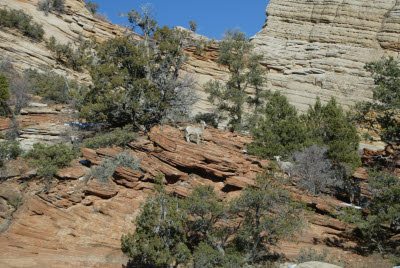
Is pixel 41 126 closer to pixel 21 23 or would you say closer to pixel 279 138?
pixel 279 138

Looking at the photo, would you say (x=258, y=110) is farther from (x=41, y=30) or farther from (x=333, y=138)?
(x=41, y=30)

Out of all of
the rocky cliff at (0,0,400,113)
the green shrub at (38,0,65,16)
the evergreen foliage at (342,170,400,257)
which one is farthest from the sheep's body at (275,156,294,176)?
the green shrub at (38,0,65,16)

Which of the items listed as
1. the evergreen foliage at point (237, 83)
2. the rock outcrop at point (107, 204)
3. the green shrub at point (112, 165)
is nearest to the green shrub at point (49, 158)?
the rock outcrop at point (107, 204)

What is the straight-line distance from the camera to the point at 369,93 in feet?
98.9

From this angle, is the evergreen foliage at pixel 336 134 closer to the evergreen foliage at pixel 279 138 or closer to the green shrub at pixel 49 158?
the evergreen foliage at pixel 279 138

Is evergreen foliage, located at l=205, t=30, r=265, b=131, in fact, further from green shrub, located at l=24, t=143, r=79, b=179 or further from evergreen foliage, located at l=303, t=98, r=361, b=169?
green shrub, located at l=24, t=143, r=79, b=179

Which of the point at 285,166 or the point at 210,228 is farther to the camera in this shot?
the point at 285,166

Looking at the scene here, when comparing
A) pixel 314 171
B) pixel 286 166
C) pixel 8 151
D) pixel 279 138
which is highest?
pixel 279 138

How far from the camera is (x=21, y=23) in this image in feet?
92.3

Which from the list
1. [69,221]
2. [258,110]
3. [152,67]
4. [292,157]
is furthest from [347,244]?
[258,110]

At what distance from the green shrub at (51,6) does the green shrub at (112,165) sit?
2573 centimetres

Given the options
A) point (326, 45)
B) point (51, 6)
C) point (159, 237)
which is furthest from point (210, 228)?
point (51, 6)

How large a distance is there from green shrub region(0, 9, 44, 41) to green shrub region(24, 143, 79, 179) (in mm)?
19590

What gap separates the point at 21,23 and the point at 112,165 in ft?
72.8
